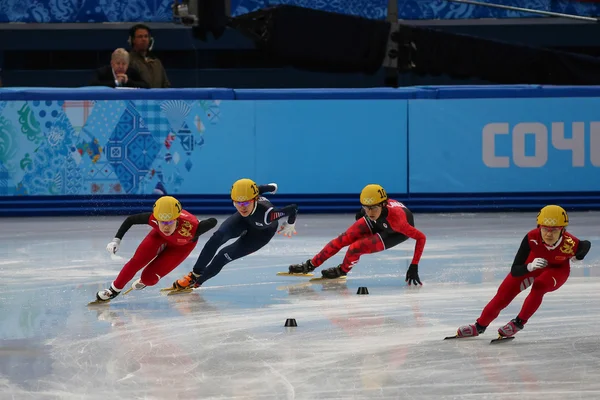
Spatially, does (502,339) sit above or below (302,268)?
above

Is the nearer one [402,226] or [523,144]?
[402,226]

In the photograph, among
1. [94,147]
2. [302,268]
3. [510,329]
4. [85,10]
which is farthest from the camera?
[85,10]

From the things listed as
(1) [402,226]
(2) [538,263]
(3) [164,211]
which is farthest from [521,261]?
(3) [164,211]

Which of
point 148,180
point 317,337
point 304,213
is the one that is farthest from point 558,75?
point 317,337

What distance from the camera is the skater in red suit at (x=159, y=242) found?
9125 mm

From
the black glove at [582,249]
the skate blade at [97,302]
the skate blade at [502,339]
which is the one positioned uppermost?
the black glove at [582,249]

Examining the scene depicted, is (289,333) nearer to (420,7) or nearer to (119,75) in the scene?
(119,75)

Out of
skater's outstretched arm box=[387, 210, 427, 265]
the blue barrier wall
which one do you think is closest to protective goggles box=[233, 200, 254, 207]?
skater's outstretched arm box=[387, 210, 427, 265]

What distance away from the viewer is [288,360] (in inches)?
274

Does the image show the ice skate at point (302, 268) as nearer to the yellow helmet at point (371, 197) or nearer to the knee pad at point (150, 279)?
the yellow helmet at point (371, 197)

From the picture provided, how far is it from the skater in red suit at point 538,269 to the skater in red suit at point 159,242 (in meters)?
2.56

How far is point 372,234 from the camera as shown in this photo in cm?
1071

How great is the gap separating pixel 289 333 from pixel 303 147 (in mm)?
7426

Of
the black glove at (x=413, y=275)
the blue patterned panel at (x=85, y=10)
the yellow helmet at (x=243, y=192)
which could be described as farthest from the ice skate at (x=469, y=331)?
the blue patterned panel at (x=85, y=10)
